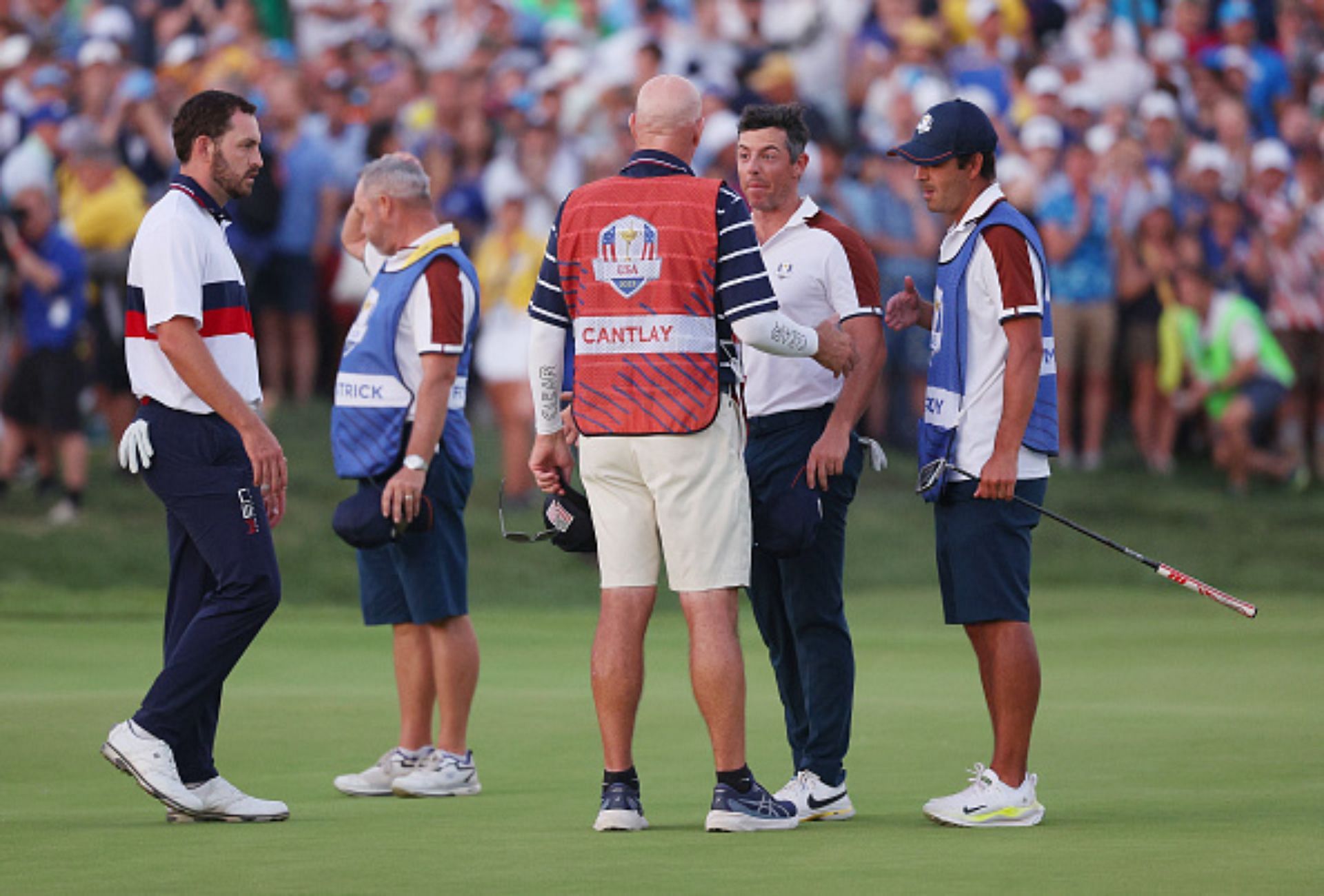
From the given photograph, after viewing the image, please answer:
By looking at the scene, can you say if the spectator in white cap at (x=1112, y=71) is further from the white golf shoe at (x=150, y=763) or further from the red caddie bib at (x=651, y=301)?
the white golf shoe at (x=150, y=763)

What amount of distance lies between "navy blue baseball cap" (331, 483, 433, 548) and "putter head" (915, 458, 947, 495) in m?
1.90

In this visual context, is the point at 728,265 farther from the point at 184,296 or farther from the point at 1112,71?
the point at 1112,71

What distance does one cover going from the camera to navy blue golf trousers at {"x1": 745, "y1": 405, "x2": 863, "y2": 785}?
7855 millimetres

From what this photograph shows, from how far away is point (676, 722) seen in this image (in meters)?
10.2

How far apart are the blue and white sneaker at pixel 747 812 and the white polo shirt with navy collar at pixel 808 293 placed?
4.70 feet

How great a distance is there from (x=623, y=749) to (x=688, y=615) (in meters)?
0.47

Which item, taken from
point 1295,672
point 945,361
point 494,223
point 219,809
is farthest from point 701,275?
point 494,223

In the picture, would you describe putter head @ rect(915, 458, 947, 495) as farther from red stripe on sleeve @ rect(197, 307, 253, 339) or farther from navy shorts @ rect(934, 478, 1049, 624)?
red stripe on sleeve @ rect(197, 307, 253, 339)

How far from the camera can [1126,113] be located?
20.3 m

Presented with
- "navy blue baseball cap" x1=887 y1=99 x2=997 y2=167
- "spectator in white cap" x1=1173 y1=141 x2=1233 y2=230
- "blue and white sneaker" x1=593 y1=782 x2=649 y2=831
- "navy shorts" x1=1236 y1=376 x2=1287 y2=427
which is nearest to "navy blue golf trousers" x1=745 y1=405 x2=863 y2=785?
"blue and white sneaker" x1=593 y1=782 x2=649 y2=831

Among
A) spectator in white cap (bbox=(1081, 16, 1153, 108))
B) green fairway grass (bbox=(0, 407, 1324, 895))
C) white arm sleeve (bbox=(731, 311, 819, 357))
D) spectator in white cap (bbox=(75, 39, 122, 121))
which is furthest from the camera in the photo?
spectator in white cap (bbox=(1081, 16, 1153, 108))

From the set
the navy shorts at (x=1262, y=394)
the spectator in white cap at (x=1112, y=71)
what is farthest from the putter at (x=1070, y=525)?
the spectator in white cap at (x=1112, y=71)

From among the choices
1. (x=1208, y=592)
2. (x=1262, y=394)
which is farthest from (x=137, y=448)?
(x=1262, y=394)

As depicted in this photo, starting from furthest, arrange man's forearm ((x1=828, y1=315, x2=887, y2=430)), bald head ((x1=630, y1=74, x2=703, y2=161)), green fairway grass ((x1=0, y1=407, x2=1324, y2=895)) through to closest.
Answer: man's forearm ((x1=828, y1=315, x2=887, y2=430)), bald head ((x1=630, y1=74, x2=703, y2=161)), green fairway grass ((x1=0, y1=407, x2=1324, y2=895))
